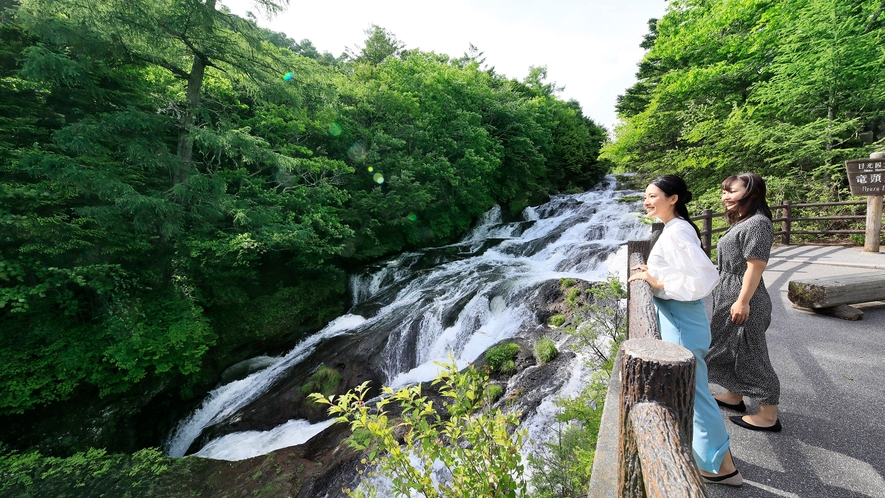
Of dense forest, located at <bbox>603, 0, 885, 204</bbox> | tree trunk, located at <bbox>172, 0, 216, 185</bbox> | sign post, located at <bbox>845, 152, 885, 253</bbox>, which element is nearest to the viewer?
sign post, located at <bbox>845, 152, 885, 253</bbox>

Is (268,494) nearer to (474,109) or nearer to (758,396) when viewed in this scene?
(758,396)

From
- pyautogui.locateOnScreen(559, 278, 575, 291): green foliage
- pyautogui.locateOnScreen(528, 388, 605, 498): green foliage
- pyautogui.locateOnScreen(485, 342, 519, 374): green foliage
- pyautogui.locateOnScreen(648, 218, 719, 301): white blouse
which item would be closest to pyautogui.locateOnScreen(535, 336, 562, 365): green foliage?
pyautogui.locateOnScreen(485, 342, 519, 374): green foliage

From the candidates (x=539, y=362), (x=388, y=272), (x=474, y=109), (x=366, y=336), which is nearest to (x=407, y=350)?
(x=366, y=336)

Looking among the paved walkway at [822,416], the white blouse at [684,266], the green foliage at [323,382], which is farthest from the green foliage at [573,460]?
the green foliage at [323,382]

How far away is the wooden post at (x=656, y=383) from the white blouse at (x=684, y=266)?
0.74m

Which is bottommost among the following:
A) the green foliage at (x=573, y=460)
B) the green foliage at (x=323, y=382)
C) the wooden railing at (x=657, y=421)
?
the green foliage at (x=323, y=382)

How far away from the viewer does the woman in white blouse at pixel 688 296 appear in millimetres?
1812

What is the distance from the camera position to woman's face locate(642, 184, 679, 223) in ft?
6.41

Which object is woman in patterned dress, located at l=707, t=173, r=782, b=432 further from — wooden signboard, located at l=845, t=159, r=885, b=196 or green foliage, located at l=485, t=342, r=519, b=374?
wooden signboard, located at l=845, t=159, r=885, b=196

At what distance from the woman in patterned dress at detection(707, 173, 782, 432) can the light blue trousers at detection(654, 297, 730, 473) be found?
554 millimetres

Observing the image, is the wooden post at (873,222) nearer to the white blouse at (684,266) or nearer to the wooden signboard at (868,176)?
the wooden signboard at (868,176)

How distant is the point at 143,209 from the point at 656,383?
7.86 metres

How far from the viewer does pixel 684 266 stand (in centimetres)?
184

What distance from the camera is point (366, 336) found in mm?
8719
